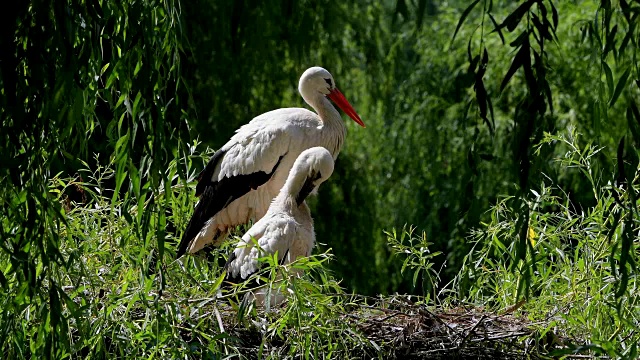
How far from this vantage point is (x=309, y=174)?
13.9 ft

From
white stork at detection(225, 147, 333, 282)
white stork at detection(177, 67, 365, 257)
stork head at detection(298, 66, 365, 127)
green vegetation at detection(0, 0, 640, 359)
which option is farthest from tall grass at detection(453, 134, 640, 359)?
stork head at detection(298, 66, 365, 127)

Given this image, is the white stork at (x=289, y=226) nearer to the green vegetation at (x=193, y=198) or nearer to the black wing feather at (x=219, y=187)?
the green vegetation at (x=193, y=198)

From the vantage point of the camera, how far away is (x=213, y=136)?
6684 mm

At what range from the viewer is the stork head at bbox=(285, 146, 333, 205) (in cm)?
421

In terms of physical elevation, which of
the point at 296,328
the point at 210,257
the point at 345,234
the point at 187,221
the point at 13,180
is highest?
the point at 13,180

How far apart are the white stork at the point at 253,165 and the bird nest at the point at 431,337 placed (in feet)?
4.58

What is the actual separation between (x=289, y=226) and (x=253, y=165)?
88cm

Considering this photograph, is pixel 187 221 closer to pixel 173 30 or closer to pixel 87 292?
pixel 87 292

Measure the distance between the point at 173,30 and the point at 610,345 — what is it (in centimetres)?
109

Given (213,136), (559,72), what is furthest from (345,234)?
(559,72)

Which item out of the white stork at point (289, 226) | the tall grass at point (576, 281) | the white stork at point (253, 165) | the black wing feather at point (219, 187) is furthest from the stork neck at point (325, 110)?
the tall grass at point (576, 281)

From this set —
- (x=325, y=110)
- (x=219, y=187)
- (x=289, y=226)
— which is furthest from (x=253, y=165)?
(x=289, y=226)

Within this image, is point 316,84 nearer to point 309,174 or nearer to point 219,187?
point 219,187

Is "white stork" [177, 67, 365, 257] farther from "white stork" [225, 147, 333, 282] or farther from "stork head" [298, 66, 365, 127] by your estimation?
"white stork" [225, 147, 333, 282]
